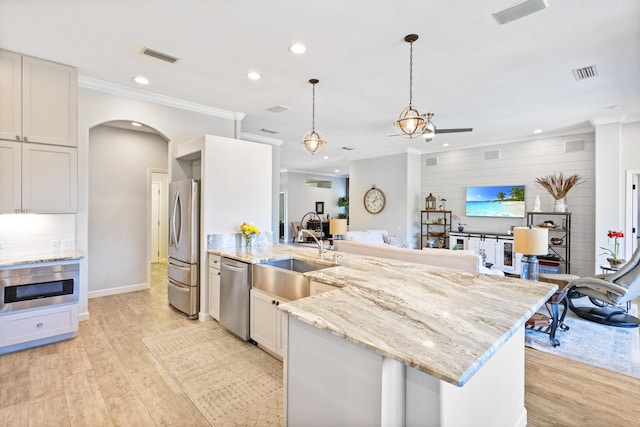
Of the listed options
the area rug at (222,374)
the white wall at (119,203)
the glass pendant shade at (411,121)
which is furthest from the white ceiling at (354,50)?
the area rug at (222,374)

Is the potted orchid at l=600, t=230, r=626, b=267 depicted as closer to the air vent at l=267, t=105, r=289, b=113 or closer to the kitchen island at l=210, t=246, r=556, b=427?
the kitchen island at l=210, t=246, r=556, b=427

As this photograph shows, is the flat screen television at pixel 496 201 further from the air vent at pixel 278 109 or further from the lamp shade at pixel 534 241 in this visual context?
the air vent at pixel 278 109

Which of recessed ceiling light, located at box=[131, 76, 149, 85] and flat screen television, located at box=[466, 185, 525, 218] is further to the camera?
flat screen television, located at box=[466, 185, 525, 218]

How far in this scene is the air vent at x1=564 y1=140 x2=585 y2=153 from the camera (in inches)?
245

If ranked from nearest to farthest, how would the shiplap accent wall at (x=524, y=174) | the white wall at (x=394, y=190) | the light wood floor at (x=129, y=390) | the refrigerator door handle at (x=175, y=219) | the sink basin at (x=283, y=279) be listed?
the light wood floor at (x=129, y=390)
the sink basin at (x=283, y=279)
the refrigerator door handle at (x=175, y=219)
the shiplap accent wall at (x=524, y=174)
the white wall at (x=394, y=190)

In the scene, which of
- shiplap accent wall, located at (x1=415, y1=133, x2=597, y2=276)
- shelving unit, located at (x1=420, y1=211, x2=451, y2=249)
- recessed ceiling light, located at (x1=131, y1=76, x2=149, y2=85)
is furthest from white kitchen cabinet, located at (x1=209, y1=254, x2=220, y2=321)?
shiplap accent wall, located at (x1=415, y1=133, x2=597, y2=276)

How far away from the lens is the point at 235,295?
11.1 feet

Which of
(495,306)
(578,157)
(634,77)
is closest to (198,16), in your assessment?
(495,306)

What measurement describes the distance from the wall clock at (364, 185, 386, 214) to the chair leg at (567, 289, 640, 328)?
5.17 m

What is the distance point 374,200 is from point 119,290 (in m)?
6.61

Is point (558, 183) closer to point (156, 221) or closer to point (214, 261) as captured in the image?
point (214, 261)

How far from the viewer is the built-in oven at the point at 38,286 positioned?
3.03 meters

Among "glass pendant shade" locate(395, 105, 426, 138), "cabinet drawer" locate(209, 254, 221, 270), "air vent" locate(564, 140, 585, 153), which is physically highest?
"air vent" locate(564, 140, 585, 153)

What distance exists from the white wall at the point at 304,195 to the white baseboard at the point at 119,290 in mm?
7506
